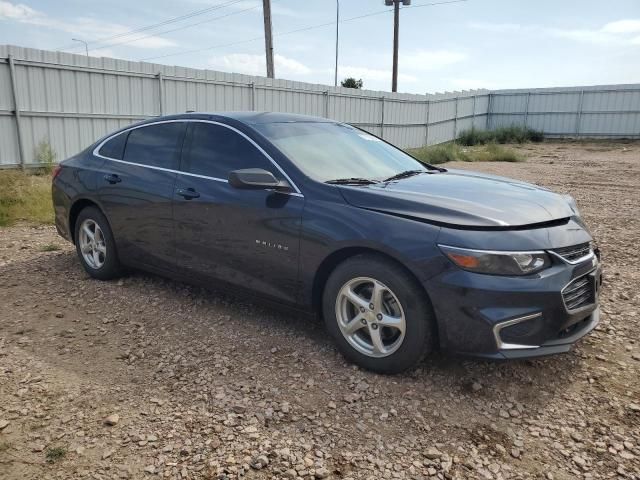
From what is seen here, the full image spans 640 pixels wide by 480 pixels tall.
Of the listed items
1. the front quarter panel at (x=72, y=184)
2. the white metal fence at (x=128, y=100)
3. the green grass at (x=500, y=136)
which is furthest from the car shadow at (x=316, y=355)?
the green grass at (x=500, y=136)

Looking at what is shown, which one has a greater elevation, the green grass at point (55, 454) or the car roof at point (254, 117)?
the car roof at point (254, 117)

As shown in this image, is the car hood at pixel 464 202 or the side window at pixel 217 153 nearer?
the car hood at pixel 464 202

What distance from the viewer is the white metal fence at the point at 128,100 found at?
10.4m

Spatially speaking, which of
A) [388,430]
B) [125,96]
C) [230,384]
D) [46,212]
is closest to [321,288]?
[230,384]

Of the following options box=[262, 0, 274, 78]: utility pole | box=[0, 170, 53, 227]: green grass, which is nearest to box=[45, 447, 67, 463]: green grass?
box=[0, 170, 53, 227]: green grass

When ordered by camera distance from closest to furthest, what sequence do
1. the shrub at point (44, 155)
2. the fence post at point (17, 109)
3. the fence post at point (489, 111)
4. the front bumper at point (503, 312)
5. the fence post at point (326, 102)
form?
the front bumper at point (503, 312), the fence post at point (17, 109), the shrub at point (44, 155), the fence post at point (326, 102), the fence post at point (489, 111)

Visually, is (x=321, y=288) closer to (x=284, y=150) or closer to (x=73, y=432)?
(x=284, y=150)

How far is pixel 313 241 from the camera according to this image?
133 inches

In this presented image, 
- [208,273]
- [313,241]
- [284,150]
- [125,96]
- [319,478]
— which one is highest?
[125,96]

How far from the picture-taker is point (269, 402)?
118 inches

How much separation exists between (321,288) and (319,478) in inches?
52.3

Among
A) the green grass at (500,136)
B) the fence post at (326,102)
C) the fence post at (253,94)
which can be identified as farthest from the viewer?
the green grass at (500,136)

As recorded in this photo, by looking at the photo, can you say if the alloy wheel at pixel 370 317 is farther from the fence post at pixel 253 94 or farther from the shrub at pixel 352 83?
the shrub at pixel 352 83

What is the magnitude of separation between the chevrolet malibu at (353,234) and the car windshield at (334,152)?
2 cm
